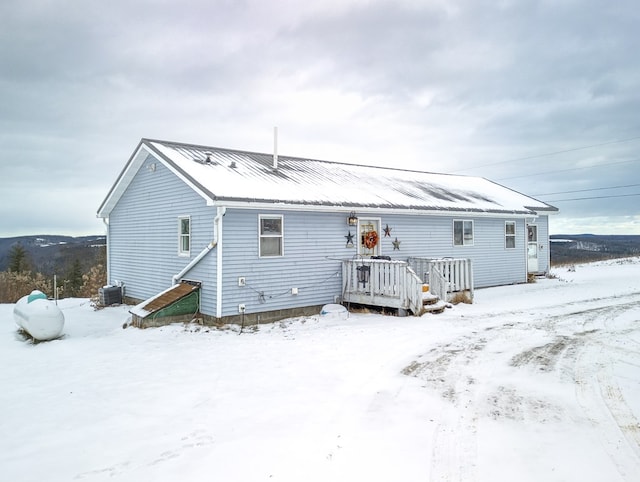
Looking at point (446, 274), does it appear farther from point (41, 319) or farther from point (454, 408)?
point (41, 319)

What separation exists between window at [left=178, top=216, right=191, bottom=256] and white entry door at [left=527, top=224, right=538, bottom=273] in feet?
48.9

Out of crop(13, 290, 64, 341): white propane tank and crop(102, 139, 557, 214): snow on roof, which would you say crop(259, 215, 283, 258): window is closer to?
crop(102, 139, 557, 214): snow on roof

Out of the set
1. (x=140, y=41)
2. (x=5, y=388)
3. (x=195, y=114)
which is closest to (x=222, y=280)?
(x=5, y=388)

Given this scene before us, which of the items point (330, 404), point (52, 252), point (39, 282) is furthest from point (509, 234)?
point (52, 252)

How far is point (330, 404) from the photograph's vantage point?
557 cm

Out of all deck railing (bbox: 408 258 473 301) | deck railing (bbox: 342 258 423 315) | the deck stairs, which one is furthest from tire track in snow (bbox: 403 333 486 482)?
deck railing (bbox: 408 258 473 301)

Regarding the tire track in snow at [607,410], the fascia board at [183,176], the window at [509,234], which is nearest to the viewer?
the tire track in snow at [607,410]

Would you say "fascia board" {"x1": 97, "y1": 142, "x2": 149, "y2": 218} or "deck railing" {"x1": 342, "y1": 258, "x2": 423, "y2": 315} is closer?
"deck railing" {"x1": 342, "y1": 258, "x2": 423, "y2": 315}

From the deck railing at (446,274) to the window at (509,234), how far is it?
18.0 feet

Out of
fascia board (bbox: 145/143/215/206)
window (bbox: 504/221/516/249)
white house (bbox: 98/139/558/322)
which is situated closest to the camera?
fascia board (bbox: 145/143/215/206)

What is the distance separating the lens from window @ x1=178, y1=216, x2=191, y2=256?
12.5 meters

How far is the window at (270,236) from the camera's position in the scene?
1170 cm

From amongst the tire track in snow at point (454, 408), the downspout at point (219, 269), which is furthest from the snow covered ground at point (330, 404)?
the downspout at point (219, 269)

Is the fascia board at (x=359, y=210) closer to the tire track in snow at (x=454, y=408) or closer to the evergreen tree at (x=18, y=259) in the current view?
the tire track in snow at (x=454, y=408)
